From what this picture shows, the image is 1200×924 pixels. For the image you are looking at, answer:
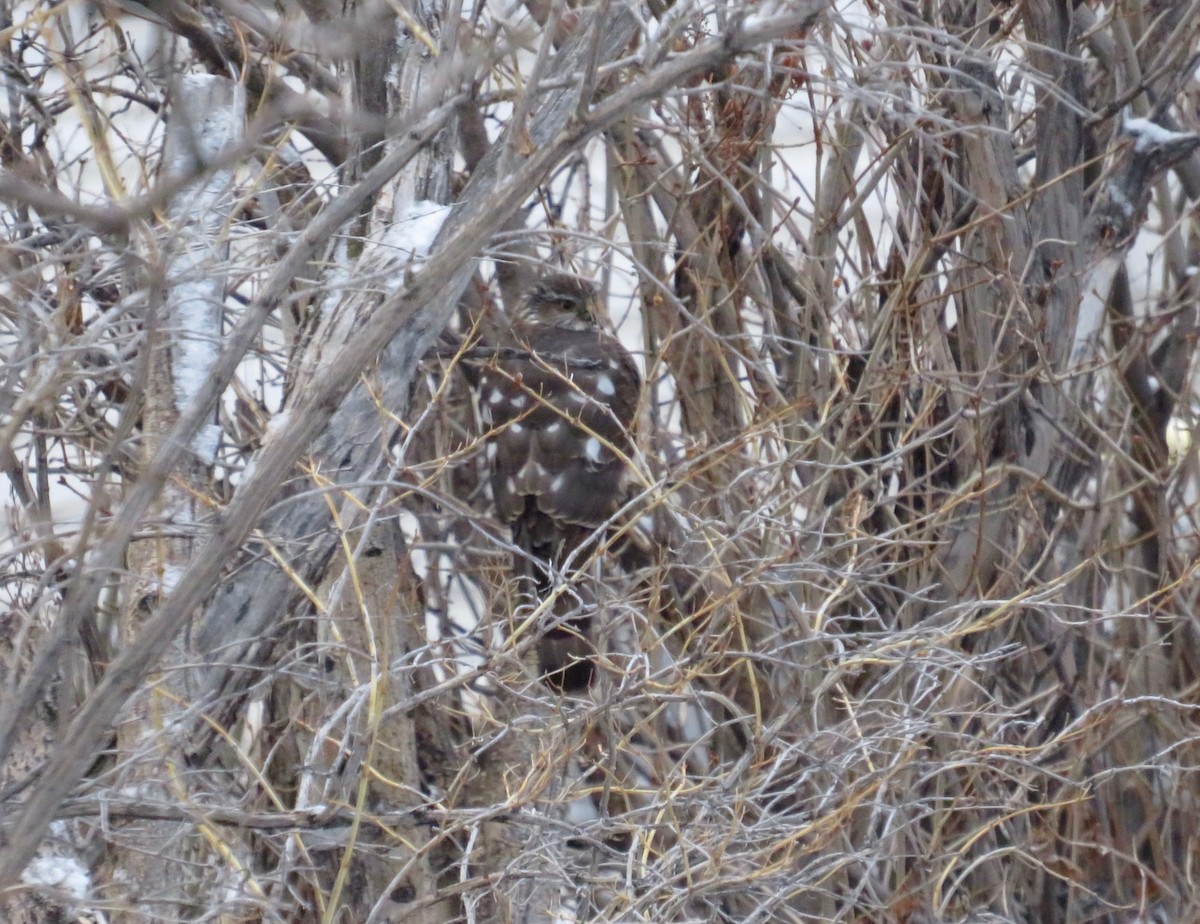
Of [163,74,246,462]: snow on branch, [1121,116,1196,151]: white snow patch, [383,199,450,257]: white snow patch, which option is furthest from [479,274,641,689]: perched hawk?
[1121,116,1196,151]: white snow patch

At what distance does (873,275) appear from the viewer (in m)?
5.14

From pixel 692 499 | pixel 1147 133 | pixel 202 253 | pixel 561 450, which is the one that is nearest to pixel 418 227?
pixel 202 253

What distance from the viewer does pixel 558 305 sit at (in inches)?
227

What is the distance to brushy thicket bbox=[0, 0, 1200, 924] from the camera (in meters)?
3.48

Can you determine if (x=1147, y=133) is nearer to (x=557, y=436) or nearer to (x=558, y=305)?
(x=558, y=305)

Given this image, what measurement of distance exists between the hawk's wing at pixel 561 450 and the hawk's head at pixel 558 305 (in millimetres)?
87

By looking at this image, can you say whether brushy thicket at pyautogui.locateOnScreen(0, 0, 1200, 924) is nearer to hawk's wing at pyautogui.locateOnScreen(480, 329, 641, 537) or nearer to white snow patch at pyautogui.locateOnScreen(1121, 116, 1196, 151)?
white snow patch at pyautogui.locateOnScreen(1121, 116, 1196, 151)

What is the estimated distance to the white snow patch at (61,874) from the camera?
321cm

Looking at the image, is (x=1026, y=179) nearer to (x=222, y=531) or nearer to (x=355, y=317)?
(x=355, y=317)

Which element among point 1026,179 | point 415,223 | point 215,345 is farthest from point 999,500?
point 215,345

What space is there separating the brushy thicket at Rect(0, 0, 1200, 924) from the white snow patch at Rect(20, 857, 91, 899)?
0.03 m

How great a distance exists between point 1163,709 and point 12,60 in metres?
4.83

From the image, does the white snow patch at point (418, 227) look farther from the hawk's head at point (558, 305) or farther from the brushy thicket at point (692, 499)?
the hawk's head at point (558, 305)

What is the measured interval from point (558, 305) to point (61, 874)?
320 centimetres
